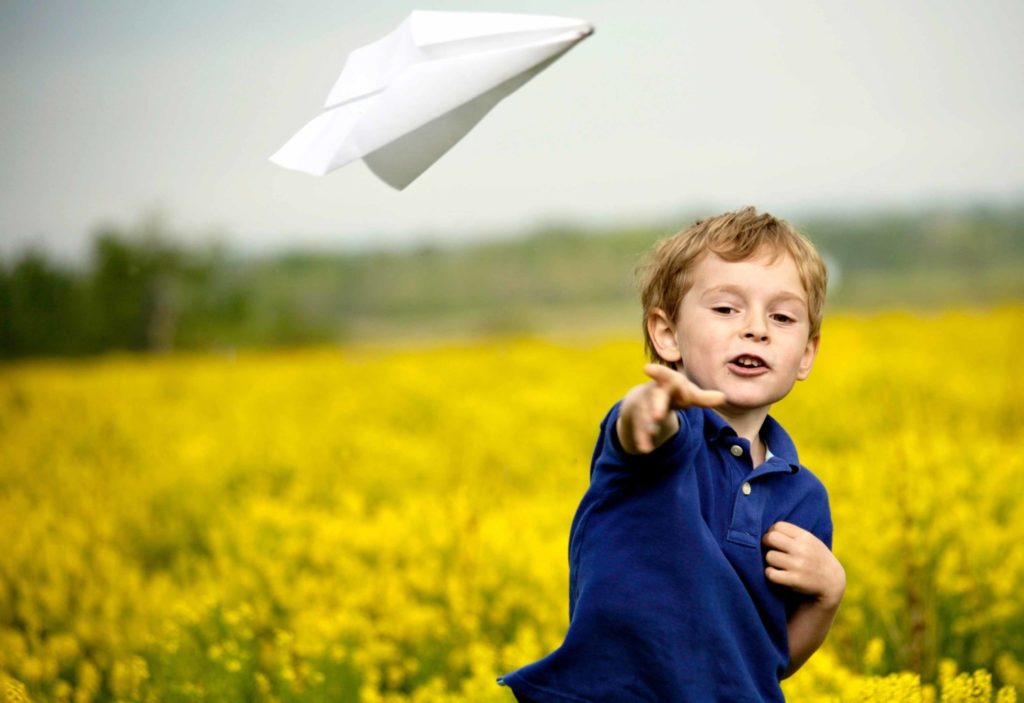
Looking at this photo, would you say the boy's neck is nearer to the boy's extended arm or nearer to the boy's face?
the boy's face

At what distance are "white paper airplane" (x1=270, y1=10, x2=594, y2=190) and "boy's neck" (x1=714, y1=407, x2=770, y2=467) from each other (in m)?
0.58

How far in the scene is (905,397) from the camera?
20.6 ft

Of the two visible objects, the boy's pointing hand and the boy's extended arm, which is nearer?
the boy's pointing hand

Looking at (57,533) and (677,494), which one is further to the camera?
(57,533)

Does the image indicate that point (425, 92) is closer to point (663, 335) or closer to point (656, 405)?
point (663, 335)

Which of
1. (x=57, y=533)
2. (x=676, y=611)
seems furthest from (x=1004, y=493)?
(x=57, y=533)

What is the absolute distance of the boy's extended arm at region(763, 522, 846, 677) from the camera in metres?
1.85

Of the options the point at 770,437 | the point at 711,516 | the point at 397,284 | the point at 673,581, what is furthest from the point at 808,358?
the point at 397,284

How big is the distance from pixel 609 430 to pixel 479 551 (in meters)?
2.47

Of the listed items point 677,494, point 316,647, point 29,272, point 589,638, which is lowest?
point 316,647

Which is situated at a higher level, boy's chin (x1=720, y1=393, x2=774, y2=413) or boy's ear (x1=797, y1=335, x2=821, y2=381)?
boy's ear (x1=797, y1=335, x2=821, y2=381)

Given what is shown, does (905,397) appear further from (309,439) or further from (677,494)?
(677,494)

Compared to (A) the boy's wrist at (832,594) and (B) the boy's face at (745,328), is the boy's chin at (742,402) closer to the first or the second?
(B) the boy's face at (745,328)

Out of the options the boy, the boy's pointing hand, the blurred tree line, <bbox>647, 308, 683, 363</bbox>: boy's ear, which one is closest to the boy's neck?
the boy
